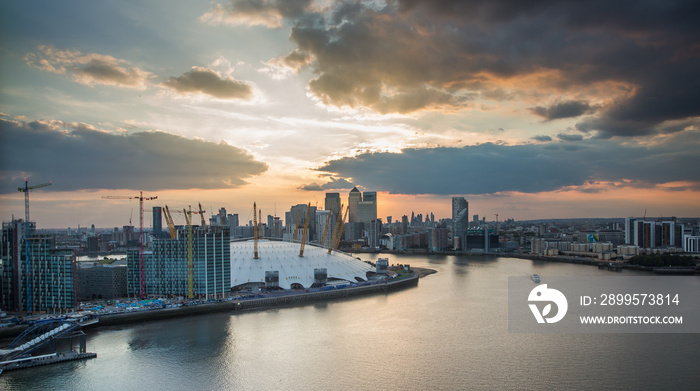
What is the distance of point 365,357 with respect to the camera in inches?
348

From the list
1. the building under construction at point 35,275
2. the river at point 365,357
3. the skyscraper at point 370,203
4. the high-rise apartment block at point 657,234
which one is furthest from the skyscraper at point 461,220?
the building under construction at point 35,275

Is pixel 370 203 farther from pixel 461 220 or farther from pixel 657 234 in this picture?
pixel 657 234

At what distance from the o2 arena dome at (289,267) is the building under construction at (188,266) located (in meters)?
0.97

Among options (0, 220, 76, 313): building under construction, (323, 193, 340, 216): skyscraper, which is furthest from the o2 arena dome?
(323, 193, 340, 216): skyscraper

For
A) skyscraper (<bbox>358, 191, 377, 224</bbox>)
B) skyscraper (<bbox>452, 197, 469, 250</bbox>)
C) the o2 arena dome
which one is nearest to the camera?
the o2 arena dome

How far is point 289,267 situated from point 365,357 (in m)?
8.65

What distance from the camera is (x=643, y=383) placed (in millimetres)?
7301

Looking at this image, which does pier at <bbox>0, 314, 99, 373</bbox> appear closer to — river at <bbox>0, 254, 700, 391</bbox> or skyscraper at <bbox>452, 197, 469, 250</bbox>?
river at <bbox>0, 254, 700, 391</bbox>

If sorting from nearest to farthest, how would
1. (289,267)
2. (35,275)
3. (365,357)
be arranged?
(365,357) → (35,275) → (289,267)

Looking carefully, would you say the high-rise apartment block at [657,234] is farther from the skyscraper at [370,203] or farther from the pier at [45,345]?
the skyscraper at [370,203]

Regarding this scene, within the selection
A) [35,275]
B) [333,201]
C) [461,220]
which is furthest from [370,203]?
[35,275]

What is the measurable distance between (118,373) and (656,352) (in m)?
9.95

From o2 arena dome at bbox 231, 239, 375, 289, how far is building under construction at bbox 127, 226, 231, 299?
0.97 meters

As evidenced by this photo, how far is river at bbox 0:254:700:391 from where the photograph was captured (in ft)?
24.9
